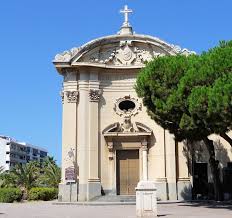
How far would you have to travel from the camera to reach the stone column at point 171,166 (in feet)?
92.1

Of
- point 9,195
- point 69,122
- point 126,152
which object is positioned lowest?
point 9,195

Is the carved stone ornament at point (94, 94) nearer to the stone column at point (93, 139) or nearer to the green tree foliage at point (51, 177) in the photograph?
the stone column at point (93, 139)

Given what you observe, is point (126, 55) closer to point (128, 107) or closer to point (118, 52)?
point (118, 52)

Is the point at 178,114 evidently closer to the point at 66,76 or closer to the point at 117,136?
the point at 117,136

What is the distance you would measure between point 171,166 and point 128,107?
15.2 ft

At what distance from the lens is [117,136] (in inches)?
1139

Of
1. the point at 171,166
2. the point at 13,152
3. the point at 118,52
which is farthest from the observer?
the point at 13,152

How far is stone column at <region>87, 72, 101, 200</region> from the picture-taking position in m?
28.1

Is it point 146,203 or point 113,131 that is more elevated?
point 113,131

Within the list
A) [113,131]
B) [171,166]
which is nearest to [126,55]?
[113,131]

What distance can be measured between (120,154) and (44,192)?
691cm

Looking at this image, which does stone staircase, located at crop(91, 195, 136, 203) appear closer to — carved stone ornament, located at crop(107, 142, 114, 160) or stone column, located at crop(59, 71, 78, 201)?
stone column, located at crop(59, 71, 78, 201)

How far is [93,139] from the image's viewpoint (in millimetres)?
28734

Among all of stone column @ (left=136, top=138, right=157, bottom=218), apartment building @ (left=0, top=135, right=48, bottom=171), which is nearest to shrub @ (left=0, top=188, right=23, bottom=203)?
stone column @ (left=136, top=138, right=157, bottom=218)
